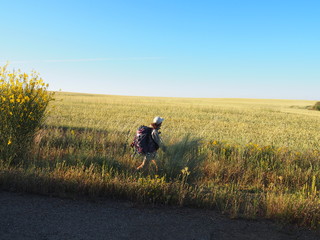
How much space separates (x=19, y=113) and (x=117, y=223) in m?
3.85

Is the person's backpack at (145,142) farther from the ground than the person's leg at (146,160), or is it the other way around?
the person's backpack at (145,142)

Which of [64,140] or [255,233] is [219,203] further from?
[64,140]

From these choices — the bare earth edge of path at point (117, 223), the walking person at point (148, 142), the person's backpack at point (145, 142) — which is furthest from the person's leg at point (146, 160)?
the bare earth edge of path at point (117, 223)

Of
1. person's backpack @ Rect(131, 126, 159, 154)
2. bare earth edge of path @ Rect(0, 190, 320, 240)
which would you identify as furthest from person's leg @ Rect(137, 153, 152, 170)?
bare earth edge of path @ Rect(0, 190, 320, 240)

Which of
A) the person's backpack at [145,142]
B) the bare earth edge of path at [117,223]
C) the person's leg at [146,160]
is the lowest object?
the bare earth edge of path at [117,223]

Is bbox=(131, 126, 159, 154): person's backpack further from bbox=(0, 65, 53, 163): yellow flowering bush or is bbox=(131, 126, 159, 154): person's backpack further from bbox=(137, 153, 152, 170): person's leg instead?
bbox=(0, 65, 53, 163): yellow flowering bush

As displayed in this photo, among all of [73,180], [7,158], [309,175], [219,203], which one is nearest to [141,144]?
[73,180]

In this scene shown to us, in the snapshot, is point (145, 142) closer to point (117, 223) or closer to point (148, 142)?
point (148, 142)

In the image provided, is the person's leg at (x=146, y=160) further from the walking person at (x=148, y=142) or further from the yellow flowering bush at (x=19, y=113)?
the yellow flowering bush at (x=19, y=113)

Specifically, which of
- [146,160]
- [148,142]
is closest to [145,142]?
[148,142]

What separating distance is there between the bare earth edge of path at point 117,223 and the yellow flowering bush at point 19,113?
6.55ft

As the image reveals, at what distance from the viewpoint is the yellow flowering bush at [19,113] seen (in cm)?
598

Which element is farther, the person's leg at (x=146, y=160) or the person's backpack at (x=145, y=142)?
the person's backpack at (x=145, y=142)

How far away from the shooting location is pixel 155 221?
3.75m
